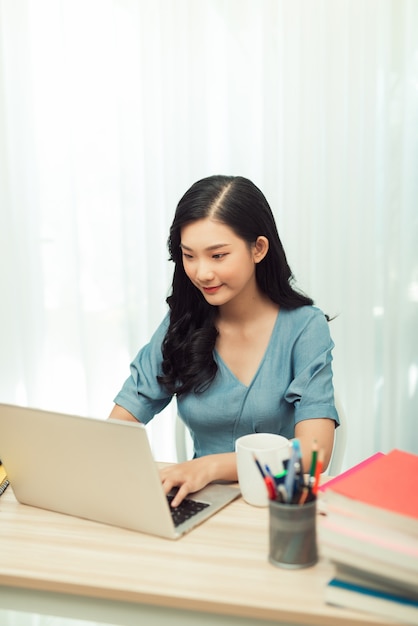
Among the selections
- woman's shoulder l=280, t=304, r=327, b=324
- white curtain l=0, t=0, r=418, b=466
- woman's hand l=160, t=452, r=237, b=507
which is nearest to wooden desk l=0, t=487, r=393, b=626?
woman's hand l=160, t=452, r=237, b=507

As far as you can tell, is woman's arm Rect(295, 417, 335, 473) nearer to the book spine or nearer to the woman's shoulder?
the woman's shoulder

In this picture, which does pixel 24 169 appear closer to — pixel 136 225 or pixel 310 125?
pixel 136 225

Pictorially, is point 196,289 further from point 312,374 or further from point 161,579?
point 161,579

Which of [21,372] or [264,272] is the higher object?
[264,272]

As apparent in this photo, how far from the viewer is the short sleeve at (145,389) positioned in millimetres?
1729

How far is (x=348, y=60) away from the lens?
8.12 ft

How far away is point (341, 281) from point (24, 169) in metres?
1.23

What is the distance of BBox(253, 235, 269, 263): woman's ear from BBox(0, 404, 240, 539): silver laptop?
60 cm

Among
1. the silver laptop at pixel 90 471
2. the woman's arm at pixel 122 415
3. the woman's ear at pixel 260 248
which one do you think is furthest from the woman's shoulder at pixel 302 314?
the silver laptop at pixel 90 471

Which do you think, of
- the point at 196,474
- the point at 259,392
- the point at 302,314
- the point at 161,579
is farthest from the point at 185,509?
the point at 302,314

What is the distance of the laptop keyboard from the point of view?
1208mm

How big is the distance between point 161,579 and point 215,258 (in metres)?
0.77

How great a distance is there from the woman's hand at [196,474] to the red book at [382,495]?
1.21 ft

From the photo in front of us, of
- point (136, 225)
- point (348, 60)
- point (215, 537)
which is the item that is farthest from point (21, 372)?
point (215, 537)
